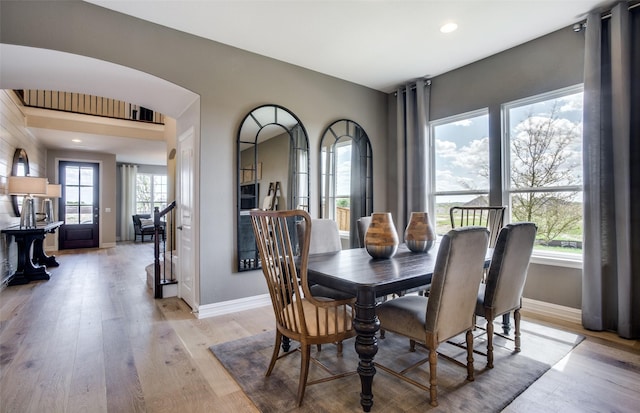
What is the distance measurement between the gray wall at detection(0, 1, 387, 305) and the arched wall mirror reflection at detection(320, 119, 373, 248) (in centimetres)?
16

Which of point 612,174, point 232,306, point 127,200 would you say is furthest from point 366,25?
point 127,200

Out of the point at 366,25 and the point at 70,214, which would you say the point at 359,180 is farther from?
the point at 70,214

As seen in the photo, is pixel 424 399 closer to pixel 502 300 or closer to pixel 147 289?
pixel 502 300

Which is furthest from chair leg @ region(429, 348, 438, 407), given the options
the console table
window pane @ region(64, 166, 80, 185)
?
window pane @ region(64, 166, 80, 185)

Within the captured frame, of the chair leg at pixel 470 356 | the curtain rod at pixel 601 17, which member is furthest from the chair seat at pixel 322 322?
the curtain rod at pixel 601 17

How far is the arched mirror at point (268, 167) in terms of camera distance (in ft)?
11.5

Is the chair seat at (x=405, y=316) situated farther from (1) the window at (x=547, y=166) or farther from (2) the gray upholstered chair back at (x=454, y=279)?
(1) the window at (x=547, y=166)

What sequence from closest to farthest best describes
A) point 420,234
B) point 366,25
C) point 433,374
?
point 433,374, point 420,234, point 366,25

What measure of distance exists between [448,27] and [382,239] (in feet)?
7.34

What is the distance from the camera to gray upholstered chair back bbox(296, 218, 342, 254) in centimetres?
273

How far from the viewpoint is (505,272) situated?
6.89 ft

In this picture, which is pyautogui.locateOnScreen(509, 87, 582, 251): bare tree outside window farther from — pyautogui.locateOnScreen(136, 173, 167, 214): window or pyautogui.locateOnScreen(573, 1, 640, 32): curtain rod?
pyautogui.locateOnScreen(136, 173, 167, 214): window

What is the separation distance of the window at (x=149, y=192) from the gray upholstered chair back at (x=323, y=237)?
31.8 ft

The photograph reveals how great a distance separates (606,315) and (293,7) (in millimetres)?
3816
